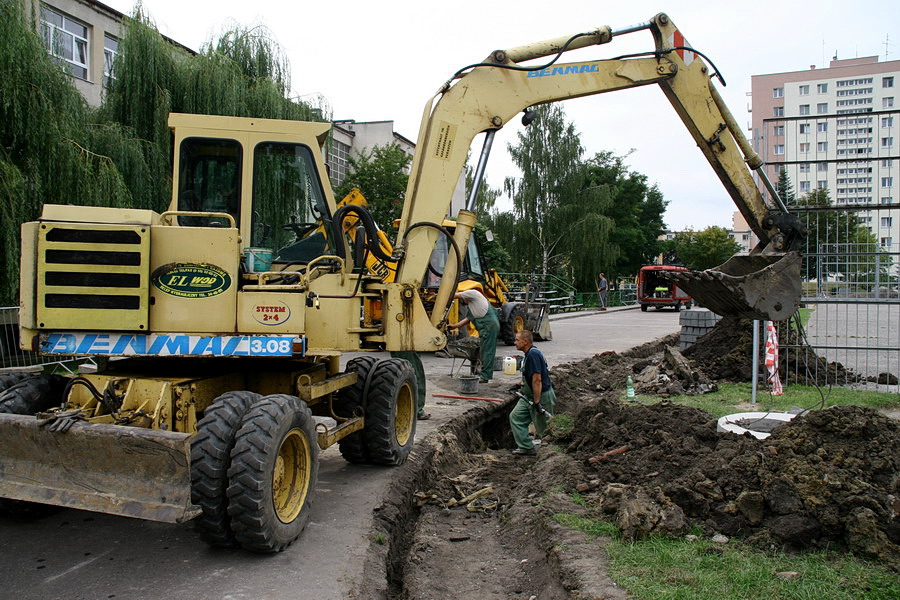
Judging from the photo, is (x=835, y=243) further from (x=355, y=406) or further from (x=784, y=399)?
(x=355, y=406)

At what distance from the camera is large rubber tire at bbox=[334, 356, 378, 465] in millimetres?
6559

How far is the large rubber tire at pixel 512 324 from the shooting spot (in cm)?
1758

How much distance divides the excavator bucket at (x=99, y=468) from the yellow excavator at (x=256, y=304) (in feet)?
0.04

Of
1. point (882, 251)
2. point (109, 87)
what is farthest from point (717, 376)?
point (109, 87)

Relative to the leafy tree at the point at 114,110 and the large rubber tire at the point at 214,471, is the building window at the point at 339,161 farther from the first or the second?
the large rubber tire at the point at 214,471

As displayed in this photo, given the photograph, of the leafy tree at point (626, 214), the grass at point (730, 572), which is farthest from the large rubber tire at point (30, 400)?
the leafy tree at point (626, 214)

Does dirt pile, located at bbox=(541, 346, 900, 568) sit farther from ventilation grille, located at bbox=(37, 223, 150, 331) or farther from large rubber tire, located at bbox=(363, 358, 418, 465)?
ventilation grille, located at bbox=(37, 223, 150, 331)

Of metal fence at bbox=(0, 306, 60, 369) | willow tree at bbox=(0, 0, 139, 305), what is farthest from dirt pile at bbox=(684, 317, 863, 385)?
willow tree at bbox=(0, 0, 139, 305)

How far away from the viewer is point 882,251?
9.54m

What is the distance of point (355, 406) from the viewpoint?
6.54 meters

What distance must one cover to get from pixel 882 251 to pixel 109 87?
15523 mm

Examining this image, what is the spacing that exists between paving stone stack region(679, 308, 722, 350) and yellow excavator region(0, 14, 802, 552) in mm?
7189

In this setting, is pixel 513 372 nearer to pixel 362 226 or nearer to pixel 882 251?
pixel 882 251

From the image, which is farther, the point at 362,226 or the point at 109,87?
the point at 109,87
